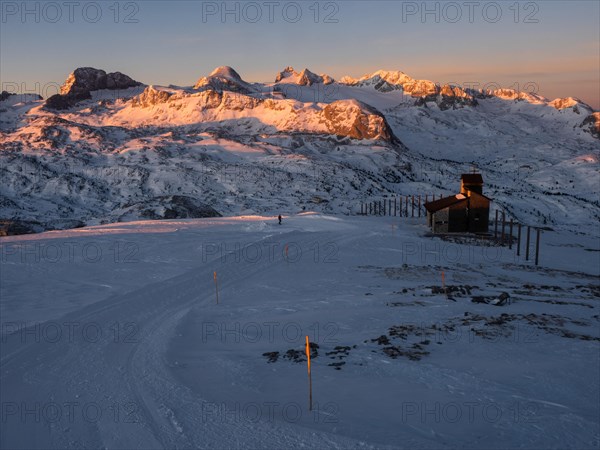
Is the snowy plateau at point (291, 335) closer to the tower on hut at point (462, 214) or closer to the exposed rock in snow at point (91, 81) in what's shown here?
the tower on hut at point (462, 214)

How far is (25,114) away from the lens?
489 feet

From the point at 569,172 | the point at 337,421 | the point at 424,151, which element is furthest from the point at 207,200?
the point at 424,151

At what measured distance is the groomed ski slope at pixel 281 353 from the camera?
1010 centimetres

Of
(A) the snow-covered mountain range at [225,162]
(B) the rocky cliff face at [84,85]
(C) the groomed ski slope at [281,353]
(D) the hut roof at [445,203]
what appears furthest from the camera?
(B) the rocky cliff face at [84,85]

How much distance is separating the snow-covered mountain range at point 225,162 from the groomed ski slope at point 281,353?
24.5 meters

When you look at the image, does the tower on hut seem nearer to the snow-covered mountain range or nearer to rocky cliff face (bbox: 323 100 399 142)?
the snow-covered mountain range

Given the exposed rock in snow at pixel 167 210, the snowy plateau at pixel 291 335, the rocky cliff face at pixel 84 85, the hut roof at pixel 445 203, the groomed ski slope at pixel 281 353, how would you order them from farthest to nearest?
the rocky cliff face at pixel 84 85, the exposed rock in snow at pixel 167 210, the hut roof at pixel 445 203, the snowy plateau at pixel 291 335, the groomed ski slope at pixel 281 353

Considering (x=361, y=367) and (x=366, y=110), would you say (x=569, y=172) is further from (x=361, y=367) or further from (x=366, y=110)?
(x=361, y=367)

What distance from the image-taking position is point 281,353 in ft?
49.3

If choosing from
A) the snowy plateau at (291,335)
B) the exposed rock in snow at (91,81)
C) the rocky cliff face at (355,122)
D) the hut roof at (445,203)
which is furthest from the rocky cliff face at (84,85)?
the hut roof at (445,203)

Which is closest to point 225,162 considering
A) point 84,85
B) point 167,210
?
point 167,210

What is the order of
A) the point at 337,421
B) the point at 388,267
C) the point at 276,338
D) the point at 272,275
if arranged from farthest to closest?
the point at 388,267 < the point at 272,275 < the point at 276,338 < the point at 337,421

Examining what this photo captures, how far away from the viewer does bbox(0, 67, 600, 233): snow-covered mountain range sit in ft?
244

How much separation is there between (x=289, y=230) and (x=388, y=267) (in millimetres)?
13757
